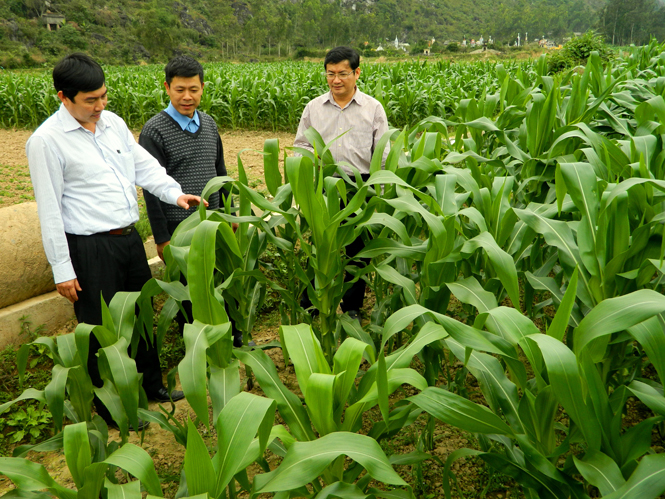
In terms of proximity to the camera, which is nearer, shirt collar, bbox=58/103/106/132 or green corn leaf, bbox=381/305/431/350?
green corn leaf, bbox=381/305/431/350

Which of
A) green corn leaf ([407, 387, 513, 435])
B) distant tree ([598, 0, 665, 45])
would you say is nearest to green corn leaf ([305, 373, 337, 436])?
green corn leaf ([407, 387, 513, 435])

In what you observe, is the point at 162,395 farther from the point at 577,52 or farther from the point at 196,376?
the point at 577,52

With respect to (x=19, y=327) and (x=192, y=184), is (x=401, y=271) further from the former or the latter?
(x=19, y=327)

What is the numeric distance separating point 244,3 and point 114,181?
117 metres

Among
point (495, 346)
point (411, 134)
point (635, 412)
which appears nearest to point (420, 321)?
point (495, 346)

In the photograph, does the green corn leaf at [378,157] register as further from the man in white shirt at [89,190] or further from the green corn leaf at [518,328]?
the green corn leaf at [518,328]

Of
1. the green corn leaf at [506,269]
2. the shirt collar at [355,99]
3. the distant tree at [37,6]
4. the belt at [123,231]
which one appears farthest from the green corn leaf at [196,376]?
the distant tree at [37,6]

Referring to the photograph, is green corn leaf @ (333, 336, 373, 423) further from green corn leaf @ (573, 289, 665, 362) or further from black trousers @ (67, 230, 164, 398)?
black trousers @ (67, 230, 164, 398)

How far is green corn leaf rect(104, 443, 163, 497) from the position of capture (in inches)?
49.9

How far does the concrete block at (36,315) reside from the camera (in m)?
3.06

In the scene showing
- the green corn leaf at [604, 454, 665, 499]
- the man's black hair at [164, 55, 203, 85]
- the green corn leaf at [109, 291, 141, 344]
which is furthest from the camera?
the man's black hair at [164, 55, 203, 85]

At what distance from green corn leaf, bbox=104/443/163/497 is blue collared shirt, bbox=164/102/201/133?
2.01m

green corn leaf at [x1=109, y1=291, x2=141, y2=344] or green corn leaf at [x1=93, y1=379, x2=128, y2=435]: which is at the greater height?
green corn leaf at [x1=109, y1=291, x2=141, y2=344]

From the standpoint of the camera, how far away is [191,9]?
307ft
